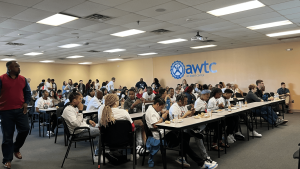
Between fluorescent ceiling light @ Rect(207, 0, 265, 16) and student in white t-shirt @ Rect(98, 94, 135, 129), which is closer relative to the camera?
student in white t-shirt @ Rect(98, 94, 135, 129)

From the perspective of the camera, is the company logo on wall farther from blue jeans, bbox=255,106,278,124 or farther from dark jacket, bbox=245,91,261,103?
blue jeans, bbox=255,106,278,124

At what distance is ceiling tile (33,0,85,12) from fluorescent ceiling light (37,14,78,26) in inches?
21.3

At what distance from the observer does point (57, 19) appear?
6156 mm

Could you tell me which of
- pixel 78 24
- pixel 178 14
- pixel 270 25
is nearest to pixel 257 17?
pixel 270 25

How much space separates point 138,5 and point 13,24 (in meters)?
3.83

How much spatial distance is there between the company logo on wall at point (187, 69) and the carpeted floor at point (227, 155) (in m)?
8.07

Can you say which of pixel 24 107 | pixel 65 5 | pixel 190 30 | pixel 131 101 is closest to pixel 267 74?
pixel 190 30

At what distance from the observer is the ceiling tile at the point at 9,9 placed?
4920 millimetres

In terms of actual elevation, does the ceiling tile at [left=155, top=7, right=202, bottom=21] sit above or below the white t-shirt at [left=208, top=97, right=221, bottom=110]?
above

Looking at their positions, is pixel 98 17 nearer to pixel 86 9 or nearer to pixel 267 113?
pixel 86 9

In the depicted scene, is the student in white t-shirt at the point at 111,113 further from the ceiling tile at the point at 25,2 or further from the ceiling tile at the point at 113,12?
the ceiling tile at the point at 25,2

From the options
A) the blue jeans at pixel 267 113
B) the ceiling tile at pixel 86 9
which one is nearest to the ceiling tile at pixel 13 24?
the ceiling tile at pixel 86 9

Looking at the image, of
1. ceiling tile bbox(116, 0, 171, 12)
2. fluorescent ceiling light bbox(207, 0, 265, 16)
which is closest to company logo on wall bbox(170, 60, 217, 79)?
fluorescent ceiling light bbox(207, 0, 265, 16)

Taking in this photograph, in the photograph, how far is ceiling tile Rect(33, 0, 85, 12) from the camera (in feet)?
15.7
